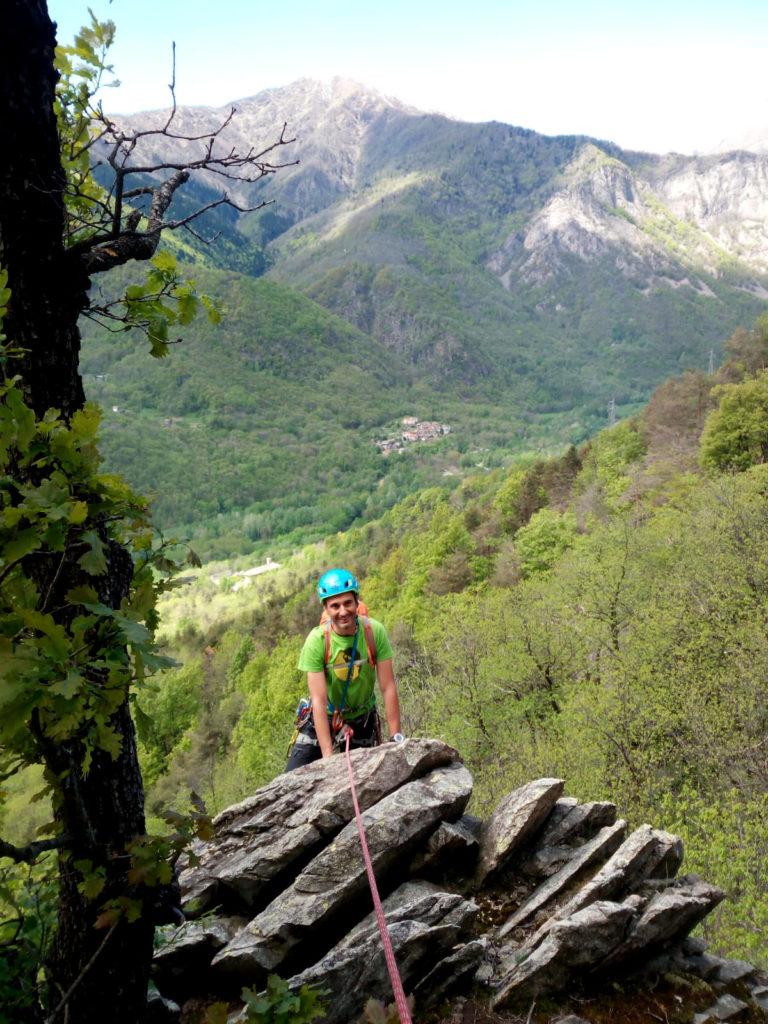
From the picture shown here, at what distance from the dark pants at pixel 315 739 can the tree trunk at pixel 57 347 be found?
4438mm

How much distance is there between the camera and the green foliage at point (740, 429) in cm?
4259

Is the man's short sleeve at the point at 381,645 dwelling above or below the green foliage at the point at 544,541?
above

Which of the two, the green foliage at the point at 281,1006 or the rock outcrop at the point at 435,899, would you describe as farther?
the rock outcrop at the point at 435,899

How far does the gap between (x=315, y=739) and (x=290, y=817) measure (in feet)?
4.00

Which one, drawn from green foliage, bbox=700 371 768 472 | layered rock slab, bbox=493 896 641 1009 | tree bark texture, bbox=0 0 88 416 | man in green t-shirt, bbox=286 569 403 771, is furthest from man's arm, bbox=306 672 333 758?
green foliage, bbox=700 371 768 472

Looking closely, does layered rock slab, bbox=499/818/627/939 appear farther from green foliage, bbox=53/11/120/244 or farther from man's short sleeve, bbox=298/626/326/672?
green foliage, bbox=53/11/120/244

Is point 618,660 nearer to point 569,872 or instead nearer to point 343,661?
point 569,872

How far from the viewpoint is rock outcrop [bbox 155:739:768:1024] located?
17.9 ft

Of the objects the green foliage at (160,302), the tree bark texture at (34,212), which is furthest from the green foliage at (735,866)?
the tree bark texture at (34,212)

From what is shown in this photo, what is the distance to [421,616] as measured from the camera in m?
56.0

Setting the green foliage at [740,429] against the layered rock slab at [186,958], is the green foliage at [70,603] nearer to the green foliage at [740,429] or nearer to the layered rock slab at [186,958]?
the layered rock slab at [186,958]

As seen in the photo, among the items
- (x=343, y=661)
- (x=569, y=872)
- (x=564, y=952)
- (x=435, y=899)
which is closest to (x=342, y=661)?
(x=343, y=661)

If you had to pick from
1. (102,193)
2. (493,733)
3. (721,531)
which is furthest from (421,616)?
(102,193)

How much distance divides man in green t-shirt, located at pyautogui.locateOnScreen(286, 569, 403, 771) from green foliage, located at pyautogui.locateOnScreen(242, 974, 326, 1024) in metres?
4.30
